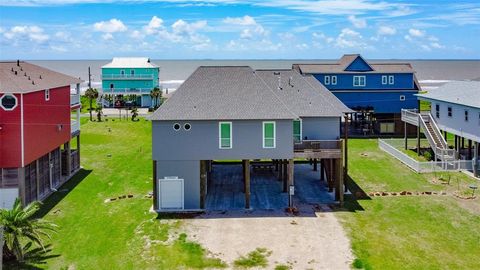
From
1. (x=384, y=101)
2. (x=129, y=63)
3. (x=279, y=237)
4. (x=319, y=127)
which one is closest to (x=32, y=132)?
(x=279, y=237)

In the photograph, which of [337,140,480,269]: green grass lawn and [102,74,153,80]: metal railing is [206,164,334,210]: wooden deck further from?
[102,74,153,80]: metal railing

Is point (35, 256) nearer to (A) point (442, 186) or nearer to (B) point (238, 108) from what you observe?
(B) point (238, 108)

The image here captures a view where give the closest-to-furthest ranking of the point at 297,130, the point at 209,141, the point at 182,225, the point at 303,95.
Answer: the point at 182,225
the point at 209,141
the point at 297,130
the point at 303,95

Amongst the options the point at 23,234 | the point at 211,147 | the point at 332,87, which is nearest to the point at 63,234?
the point at 23,234

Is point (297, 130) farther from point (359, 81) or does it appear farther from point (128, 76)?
point (128, 76)

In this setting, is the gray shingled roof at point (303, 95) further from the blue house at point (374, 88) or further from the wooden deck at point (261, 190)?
the blue house at point (374, 88)

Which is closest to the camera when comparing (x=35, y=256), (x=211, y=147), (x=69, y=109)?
(x=35, y=256)
